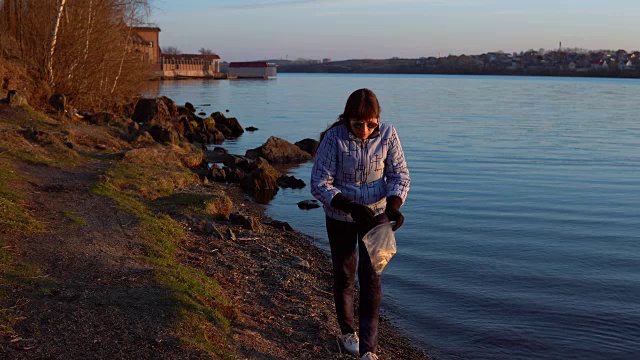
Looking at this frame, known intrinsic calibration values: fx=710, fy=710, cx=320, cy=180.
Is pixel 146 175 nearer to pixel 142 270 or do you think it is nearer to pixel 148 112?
pixel 142 270

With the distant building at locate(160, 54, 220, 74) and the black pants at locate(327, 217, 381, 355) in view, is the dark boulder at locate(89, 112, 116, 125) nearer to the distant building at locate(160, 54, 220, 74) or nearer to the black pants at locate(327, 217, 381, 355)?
the black pants at locate(327, 217, 381, 355)

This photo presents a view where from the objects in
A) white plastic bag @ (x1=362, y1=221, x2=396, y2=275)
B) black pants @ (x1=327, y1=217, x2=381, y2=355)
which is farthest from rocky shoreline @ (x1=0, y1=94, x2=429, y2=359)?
white plastic bag @ (x1=362, y1=221, x2=396, y2=275)

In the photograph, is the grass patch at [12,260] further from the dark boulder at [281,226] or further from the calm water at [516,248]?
the dark boulder at [281,226]

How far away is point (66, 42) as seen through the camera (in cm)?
2206

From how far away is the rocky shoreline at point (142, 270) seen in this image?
533 centimetres

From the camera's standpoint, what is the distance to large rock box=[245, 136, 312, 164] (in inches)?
958

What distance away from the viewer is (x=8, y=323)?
5.16 metres

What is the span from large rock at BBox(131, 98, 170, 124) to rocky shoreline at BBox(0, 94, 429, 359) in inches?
481

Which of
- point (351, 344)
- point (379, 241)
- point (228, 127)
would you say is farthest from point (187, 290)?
point (228, 127)

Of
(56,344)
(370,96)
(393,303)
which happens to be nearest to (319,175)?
(370,96)

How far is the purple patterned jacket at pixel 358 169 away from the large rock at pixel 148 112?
22551 millimetres

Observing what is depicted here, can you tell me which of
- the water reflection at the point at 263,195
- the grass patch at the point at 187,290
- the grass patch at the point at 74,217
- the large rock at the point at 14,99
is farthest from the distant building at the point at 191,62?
the grass patch at the point at 74,217

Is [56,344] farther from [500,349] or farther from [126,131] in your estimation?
[126,131]

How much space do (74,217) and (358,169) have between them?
4.52m
